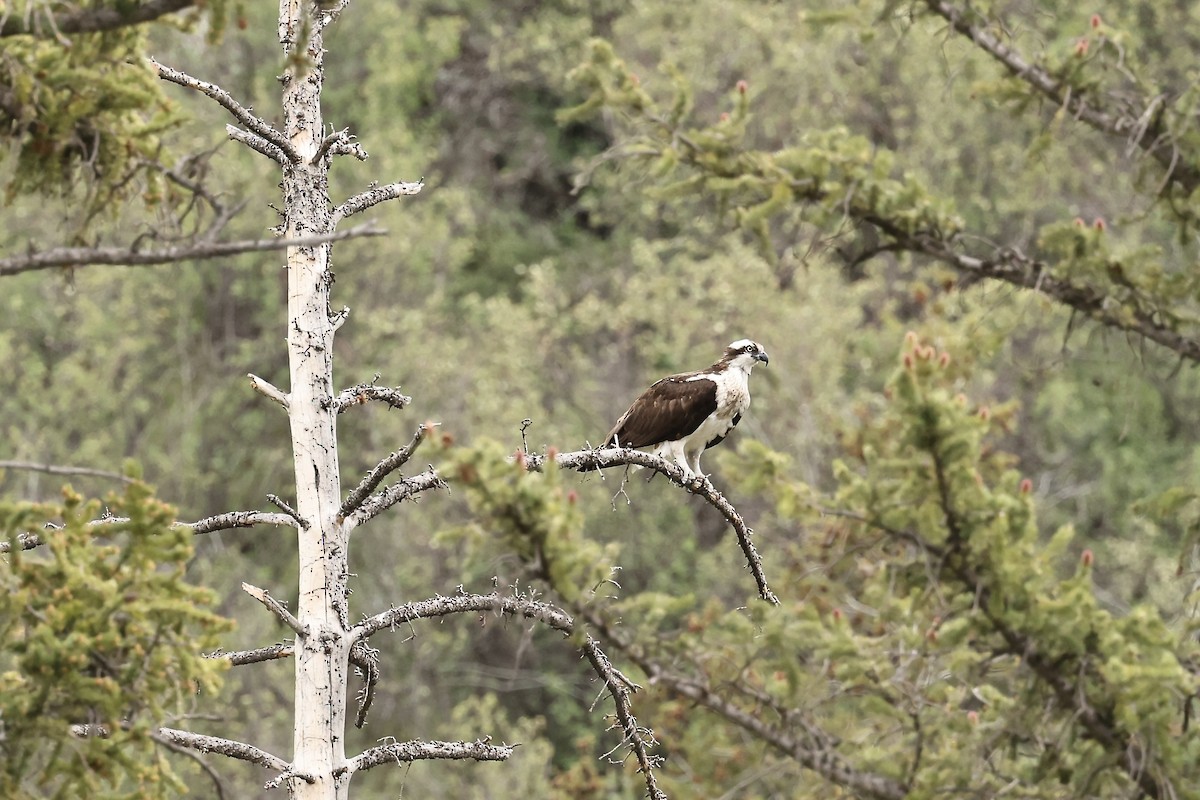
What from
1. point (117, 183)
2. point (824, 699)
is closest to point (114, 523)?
point (117, 183)

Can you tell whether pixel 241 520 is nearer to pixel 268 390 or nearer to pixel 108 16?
pixel 268 390

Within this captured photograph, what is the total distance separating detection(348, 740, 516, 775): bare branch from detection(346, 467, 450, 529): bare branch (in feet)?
3.00

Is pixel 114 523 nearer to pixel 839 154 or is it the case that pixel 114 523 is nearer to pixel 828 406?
pixel 839 154

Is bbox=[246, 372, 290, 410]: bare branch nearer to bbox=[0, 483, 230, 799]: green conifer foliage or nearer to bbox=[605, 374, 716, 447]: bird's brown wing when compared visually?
bbox=[0, 483, 230, 799]: green conifer foliage

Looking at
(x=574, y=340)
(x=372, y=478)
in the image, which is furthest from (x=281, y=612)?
(x=574, y=340)

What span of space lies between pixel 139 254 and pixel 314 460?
2.22 m

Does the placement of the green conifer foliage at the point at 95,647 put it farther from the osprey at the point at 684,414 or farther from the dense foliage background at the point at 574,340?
the dense foliage background at the point at 574,340

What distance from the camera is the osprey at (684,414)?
10.5 m

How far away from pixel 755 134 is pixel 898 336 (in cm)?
974

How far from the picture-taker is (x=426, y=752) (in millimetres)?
6980

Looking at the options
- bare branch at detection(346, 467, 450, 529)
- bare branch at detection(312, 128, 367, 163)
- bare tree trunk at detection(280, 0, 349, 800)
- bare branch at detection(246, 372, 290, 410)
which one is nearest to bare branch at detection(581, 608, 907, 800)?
bare branch at detection(346, 467, 450, 529)

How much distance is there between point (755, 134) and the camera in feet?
107

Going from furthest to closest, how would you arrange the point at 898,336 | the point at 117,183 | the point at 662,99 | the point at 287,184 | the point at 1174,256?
1. the point at 662,99
2. the point at 1174,256
3. the point at 898,336
4. the point at 287,184
5. the point at 117,183

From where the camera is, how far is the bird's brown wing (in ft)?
34.3
